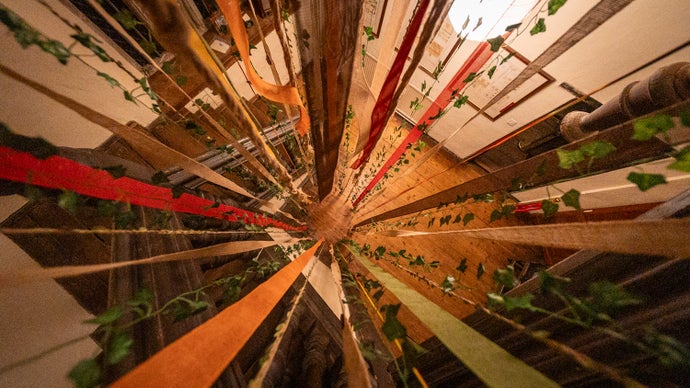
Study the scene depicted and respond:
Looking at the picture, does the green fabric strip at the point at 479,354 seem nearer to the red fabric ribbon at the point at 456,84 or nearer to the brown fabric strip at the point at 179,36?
the brown fabric strip at the point at 179,36

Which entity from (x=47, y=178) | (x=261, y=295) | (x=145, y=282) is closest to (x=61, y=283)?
(x=145, y=282)

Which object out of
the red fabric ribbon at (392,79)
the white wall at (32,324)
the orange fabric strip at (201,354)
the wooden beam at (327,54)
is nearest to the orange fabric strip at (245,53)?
the wooden beam at (327,54)

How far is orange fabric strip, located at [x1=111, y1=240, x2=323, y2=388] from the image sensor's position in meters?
0.48

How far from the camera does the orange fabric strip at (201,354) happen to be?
1.59 ft

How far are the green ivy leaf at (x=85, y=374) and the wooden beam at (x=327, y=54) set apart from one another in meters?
0.71

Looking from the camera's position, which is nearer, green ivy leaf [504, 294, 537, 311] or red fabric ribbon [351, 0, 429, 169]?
green ivy leaf [504, 294, 537, 311]

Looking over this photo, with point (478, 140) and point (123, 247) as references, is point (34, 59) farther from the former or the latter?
point (478, 140)

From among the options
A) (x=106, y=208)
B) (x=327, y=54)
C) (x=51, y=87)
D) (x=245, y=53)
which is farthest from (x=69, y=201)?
(x=51, y=87)

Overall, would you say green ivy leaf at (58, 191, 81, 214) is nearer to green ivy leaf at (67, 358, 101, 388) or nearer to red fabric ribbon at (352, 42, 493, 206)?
green ivy leaf at (67, 358, 101, 388)

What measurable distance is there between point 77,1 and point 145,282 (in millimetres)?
2075

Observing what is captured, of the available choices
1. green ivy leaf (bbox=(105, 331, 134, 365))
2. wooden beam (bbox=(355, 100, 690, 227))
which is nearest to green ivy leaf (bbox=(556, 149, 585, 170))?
wooden beam (bbox=(355, 100, 690, 227))

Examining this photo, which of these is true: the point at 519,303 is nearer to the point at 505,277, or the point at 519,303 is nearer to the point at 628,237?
the point at 505,277

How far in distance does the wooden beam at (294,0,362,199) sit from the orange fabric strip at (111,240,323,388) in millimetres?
588

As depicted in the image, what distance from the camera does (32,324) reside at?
1074mm
